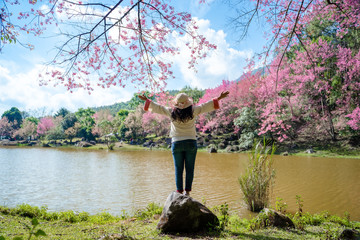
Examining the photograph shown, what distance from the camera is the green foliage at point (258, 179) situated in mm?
3879

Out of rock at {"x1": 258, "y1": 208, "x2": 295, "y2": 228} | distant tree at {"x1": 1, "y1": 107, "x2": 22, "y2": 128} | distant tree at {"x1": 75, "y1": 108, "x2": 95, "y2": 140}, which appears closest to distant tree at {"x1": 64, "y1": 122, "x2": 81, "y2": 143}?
distant tree at {"x1": 75, "y1": 108, "x2": 95, "y2": 140}

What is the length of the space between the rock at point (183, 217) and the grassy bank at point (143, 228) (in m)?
0.09

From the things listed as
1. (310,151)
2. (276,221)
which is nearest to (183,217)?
(276,221)

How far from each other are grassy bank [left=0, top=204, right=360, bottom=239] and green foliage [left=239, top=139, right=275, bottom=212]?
0.75 meters

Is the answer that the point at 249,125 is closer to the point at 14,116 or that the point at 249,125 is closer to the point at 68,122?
the point at 68,122

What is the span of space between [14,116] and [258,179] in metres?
54.7

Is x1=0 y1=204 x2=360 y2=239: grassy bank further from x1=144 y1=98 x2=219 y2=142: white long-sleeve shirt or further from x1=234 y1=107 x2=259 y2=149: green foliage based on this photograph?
x1=234 y1=107 x2=259 y2=149: green foliage

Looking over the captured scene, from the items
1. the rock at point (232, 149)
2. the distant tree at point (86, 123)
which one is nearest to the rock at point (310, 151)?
the rock at point (232, 149)

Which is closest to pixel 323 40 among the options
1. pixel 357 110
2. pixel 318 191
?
pixel 357 110

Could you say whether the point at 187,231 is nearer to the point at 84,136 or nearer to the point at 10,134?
the point at 84,136

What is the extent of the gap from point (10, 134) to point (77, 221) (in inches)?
1961

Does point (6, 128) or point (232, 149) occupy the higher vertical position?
point (6, 128)

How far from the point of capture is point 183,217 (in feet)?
8.86

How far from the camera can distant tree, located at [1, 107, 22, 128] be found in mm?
45897
